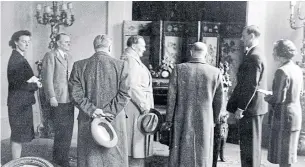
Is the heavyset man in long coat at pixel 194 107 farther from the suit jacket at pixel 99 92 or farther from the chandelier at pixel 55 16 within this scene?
the chandelier at pixel 55 16

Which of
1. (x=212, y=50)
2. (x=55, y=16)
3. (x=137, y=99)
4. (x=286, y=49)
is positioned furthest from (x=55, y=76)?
(x=212, y=50)

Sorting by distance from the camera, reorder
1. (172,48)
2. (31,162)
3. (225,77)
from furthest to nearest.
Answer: (172,48) < (225,77) < (31,162)

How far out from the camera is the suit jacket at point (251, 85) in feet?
10.4

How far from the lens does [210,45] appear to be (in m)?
5.53

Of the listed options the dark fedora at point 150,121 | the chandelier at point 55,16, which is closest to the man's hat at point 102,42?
the dark fedora at point 150,121

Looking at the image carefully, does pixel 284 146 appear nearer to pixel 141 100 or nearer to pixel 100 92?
pixel 141 100

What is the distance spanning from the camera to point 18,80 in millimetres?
3502

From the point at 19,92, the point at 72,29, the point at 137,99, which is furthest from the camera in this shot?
the point at 72,29

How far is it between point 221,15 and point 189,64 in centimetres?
317

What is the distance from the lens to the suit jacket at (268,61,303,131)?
3.19 m

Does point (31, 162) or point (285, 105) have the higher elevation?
point (285, 105)

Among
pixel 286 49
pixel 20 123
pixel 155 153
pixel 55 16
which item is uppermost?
pixel 55 16

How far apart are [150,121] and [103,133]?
0.62 m

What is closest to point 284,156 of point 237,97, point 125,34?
point 237,97
